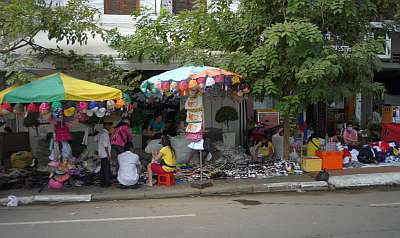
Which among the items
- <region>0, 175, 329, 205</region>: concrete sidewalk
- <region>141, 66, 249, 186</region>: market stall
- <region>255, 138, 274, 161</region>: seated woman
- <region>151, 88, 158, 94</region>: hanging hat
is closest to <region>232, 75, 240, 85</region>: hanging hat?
<region>141, 66, 249, 186</region>: market stall

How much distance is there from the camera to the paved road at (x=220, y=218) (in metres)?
7.27

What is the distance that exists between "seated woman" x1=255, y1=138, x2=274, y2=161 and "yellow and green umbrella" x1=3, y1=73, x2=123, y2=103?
4745mm

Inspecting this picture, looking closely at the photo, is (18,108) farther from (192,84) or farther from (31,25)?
(192,84)

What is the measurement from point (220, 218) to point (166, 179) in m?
3.75

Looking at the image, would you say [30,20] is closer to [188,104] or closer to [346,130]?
[188,104]

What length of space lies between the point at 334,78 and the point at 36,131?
8960 mm

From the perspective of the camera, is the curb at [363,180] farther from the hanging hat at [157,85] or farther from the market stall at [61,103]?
the market stall at [61,103]

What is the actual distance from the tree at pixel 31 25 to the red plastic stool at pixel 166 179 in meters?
3.85

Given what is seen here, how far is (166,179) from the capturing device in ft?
39.0

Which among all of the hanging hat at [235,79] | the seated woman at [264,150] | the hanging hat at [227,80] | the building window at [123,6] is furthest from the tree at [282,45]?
the building window at [123,6]

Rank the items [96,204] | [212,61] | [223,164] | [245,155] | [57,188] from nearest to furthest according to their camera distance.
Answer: [96,204], [57,188], [212,61], [223,164], [245,155]

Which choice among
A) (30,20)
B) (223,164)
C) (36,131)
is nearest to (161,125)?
(223,164)

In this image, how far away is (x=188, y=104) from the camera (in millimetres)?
12062

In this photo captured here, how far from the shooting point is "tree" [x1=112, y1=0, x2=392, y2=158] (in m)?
11.3
